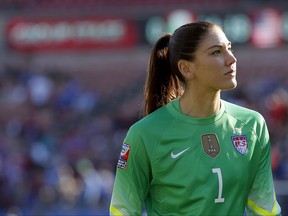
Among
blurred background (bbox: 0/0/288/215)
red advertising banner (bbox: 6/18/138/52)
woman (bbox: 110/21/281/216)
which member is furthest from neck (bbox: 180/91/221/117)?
red advertising banner (bbox: 6/18/138/52)

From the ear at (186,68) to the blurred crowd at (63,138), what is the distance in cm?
667

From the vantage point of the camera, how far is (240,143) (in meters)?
4.36

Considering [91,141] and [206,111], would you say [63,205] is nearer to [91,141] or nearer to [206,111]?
[91,141]

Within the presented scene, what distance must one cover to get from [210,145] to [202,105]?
19 cm

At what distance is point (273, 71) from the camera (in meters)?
22.0

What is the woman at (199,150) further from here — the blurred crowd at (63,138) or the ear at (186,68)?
the blurred crowd at (63,138)

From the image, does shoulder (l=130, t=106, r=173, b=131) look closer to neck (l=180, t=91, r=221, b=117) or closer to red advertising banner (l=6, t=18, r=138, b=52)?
neck (l=180, t=91, r=221, b=117)

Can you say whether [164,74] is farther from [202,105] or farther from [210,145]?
[210,145]

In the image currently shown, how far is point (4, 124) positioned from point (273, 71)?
615cm

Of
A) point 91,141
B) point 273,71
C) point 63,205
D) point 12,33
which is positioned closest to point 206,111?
point 63,205

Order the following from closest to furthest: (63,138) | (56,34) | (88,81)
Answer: (63,138) < (88,81) < (56,34)

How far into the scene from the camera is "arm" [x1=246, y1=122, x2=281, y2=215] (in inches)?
172

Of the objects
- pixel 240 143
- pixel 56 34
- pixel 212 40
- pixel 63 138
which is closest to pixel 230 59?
pixel 212 40

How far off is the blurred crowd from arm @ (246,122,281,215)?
665 cm
